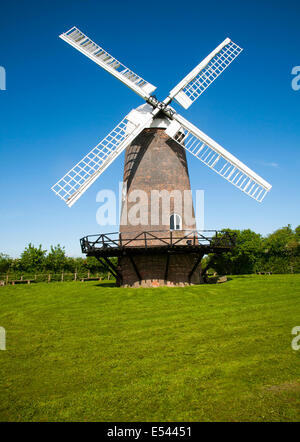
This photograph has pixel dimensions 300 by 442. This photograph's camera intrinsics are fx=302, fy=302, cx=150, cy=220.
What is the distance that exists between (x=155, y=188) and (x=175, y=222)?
2007 mm

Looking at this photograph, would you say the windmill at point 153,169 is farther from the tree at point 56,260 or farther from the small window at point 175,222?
the tree at point 56,260

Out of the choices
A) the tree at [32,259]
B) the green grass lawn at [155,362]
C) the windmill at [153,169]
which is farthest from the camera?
the tree at [32,259]

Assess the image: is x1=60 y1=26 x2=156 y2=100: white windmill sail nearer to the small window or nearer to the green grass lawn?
the small window

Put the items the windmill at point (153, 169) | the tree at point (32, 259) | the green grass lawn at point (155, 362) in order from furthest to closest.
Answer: the tree at point (32, 259) → the windmill at point (153, 169) → the green grass lawn at point (155, 362)

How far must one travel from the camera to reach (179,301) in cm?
1141

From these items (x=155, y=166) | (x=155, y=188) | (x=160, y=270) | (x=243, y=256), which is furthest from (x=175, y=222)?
(x=243, y=256)

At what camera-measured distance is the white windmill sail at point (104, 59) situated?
1612cm

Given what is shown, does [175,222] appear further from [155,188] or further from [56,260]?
[56,260]

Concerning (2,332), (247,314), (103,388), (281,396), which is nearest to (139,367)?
(103,388)

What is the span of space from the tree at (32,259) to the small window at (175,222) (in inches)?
977

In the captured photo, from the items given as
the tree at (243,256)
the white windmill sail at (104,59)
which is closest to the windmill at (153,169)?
the white windmill sail at (104,59)

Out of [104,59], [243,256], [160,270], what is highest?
[104,59]

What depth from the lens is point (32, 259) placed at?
3516cm
